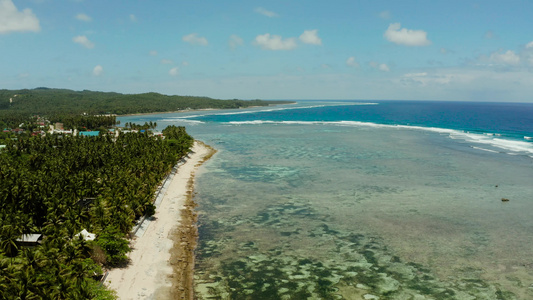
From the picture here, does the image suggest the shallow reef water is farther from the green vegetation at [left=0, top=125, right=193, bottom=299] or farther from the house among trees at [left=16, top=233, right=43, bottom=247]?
the house among trees at [left=16, top=233, right=43, bottom=247]

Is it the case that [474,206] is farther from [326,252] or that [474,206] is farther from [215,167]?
[215,167]

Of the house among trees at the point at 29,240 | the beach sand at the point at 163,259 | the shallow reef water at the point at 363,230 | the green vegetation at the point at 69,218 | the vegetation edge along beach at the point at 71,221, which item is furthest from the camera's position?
the house among trees at the point at 29,240

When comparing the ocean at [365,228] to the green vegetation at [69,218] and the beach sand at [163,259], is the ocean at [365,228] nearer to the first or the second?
the beach sand at [163,259]

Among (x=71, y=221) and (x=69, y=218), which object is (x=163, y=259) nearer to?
(x=71, y=221)

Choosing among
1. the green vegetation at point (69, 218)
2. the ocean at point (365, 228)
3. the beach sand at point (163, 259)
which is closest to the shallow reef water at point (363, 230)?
the ocean at point (365, 228)

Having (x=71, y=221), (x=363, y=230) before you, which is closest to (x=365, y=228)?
(x=363, y=230)

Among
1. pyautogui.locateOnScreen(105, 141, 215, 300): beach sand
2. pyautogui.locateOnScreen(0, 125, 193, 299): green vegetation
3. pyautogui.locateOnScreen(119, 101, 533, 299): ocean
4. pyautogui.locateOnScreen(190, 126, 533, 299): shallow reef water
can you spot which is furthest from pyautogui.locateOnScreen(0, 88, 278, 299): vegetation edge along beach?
pyautogui.locateOnScreen(190, 126, 533, 299): shallow reef water
